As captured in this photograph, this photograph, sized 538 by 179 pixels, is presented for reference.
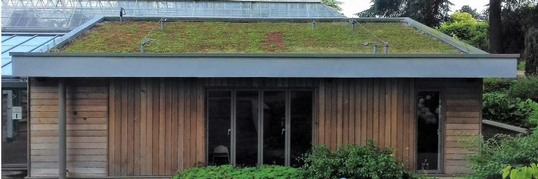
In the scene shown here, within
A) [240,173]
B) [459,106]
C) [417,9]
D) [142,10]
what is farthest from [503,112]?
[417,9]

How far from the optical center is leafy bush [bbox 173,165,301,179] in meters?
7.58

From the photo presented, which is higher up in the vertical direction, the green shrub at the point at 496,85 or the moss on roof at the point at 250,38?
the moss on roof at the point at 250,38

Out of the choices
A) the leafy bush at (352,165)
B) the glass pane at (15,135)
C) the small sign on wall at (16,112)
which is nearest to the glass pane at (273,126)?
the leafy bush at (352,165)

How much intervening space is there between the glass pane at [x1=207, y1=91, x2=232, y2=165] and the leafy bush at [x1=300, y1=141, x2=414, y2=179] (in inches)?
58.8

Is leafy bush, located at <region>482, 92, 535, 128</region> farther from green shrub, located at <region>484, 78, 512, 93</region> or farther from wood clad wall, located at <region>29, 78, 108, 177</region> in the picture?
wood clad wall, located at <region>29, 78, 108, 177</region>

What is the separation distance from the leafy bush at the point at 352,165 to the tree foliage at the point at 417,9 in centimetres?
1781

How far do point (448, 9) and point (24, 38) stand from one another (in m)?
19.7

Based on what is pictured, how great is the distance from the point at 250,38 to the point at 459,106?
3880 millimetres

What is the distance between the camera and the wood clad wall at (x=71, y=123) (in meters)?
8.59

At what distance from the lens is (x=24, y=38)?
39.4 feet

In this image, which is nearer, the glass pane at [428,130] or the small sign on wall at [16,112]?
the glass pane at [428,130]

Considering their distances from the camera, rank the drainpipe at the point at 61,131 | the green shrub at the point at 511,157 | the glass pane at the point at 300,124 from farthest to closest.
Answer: the glass pane at the point at 300,124
the drainpipe at the point at 61,131
the green shrub at the point at 511,157

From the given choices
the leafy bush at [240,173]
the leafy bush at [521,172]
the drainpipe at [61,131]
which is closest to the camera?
the leafy bush at [521,172]

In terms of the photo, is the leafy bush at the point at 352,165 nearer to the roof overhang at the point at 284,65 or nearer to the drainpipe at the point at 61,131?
the roof overhang at the point at 284,65
